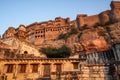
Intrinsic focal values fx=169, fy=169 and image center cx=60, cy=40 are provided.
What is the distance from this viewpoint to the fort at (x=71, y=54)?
2495 cm

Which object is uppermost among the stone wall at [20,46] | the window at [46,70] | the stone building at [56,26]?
the stone building at [56,26]

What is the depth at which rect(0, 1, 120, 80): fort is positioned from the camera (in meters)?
25.0

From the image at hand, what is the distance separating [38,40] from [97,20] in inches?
1108

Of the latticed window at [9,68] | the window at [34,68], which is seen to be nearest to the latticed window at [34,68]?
the window at [34,68]

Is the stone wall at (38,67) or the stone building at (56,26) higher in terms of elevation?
the stone building at (56,26)

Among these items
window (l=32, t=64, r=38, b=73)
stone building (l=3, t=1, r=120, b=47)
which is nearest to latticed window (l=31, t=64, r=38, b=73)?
window (l=32, t=64, r=38, b=73)

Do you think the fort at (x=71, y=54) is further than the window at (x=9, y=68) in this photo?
No

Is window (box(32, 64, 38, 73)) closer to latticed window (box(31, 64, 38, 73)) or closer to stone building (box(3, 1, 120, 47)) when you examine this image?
latticed window (box(31, 64, 38, 73))

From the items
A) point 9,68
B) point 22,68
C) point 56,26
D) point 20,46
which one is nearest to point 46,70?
point 22,68

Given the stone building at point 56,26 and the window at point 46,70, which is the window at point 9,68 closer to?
the window at point 46,70

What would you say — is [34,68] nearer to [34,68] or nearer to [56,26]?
[34,68]

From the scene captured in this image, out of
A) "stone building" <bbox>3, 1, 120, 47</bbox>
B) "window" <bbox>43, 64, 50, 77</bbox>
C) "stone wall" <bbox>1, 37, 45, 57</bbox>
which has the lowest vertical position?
"window" <bbox>43, 64, 50, 77</bbox>

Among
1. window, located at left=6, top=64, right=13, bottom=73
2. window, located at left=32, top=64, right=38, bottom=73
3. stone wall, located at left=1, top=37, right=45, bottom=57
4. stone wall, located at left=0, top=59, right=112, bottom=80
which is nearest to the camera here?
stone wall, located at left=0, top=59, right=112, bottom=80

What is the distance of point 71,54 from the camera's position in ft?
153
